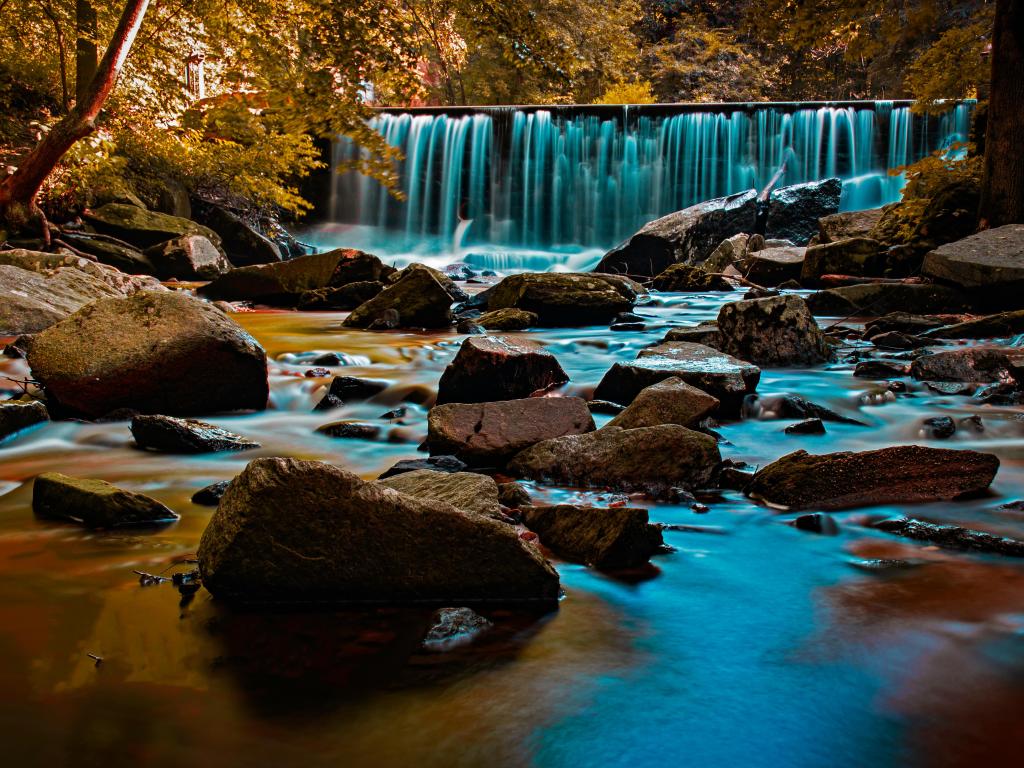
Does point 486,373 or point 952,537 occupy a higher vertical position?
point 486,373

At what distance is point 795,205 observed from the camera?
780 inches

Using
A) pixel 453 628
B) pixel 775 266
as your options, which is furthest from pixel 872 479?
pixel 775 266

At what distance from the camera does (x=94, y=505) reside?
374cm

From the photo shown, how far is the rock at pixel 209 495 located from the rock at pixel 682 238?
15.0 m

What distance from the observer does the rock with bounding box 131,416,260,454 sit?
17.1 feet

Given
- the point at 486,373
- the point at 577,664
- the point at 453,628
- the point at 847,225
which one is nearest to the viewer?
the point at 577,664

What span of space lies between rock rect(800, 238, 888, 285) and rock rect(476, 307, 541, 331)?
543 cm

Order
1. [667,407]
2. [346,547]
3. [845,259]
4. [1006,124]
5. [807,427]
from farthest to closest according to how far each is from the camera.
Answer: [845,259] → [1006,124] → [807,427] → [667,407] → [346,547]

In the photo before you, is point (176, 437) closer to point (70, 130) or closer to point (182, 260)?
point (70, 130)

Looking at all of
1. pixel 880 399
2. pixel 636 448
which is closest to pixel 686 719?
pixel 636 448

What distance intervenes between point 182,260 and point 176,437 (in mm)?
13421

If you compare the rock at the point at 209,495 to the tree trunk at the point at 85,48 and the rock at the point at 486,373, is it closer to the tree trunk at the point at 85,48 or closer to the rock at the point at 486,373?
the rock at the point at 486,373

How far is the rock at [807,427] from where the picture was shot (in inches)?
228

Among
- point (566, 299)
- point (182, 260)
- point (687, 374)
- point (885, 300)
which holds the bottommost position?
point (687, 374)
